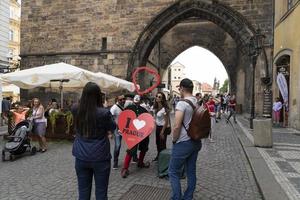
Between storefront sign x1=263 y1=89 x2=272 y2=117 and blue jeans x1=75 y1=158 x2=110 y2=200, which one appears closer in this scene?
blue jeans x1=75 y1=158 x2=110 y2=200

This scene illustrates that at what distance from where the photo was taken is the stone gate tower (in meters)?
18.2

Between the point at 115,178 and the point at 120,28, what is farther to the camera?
the point at 120,28

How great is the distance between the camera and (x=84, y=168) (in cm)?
354

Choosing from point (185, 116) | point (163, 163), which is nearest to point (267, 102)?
point (163, 163)

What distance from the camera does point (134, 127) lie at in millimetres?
6086

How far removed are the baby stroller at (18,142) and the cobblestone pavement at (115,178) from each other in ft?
0.61

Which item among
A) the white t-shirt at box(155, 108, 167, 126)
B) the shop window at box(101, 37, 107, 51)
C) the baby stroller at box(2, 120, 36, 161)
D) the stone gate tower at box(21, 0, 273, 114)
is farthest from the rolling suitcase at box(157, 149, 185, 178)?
the shop window at box(101, 37, 107, 51)

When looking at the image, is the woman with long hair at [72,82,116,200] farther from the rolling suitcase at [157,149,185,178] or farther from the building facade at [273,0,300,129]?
the building facade at [273,0,300,129]

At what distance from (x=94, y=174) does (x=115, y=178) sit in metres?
2.51

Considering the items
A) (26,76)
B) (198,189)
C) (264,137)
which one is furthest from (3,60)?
(198,189)

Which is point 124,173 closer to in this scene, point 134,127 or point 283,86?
point 134,127

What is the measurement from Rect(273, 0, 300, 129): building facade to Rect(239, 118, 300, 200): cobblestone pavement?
329cm

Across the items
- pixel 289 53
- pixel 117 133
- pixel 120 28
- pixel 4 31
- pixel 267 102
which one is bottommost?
pixel 117 133

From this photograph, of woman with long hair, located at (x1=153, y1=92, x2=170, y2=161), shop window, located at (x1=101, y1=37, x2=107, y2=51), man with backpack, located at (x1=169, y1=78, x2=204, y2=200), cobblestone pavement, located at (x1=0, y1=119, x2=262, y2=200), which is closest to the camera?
man with backpack, located at (x1=169, y1=78, x2=204, y2=200)
